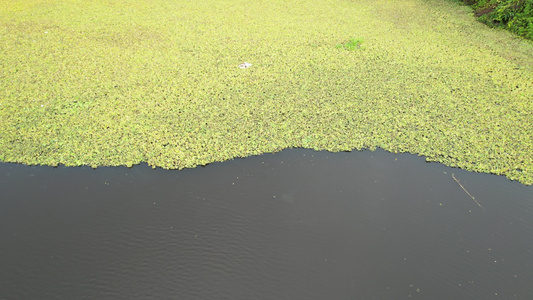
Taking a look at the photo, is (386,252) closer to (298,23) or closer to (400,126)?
(400,126)

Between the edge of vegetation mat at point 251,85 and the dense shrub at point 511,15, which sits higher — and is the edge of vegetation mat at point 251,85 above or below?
below

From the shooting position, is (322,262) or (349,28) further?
(349,28)

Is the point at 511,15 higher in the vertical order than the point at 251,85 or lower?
higher

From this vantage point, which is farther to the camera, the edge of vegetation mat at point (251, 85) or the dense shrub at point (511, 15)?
the dense shrub at point (511, 15)

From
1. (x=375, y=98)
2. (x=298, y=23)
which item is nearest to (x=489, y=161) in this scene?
(x=375, y=98)

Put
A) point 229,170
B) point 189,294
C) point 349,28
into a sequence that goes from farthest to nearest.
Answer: point 349,28 < point 229,170 < point 189,294
